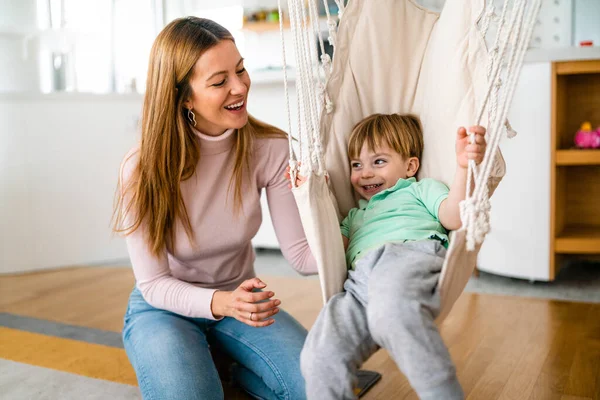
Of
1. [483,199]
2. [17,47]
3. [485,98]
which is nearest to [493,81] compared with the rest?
[485,98]

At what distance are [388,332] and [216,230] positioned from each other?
2.07 ft

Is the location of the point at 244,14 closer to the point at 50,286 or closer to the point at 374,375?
the point at 50,286

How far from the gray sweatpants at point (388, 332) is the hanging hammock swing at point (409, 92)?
0.16ft

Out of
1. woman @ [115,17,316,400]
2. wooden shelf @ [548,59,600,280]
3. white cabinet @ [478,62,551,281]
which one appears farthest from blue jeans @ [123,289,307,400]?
wooden shelf @ [548,59,600,280]

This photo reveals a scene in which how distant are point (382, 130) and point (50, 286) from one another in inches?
75.8

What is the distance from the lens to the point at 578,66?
90.4 inches

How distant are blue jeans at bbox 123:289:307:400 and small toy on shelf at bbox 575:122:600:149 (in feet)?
4.81

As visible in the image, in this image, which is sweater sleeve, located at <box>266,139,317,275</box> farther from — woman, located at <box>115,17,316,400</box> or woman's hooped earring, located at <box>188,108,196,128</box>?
woman's hooped earring, located at <box>188,108,196,128</box>

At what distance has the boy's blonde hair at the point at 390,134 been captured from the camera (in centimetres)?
134

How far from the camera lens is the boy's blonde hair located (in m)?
1.34

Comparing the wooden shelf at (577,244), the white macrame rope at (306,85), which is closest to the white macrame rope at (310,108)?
the white macrame rope at (306,85)

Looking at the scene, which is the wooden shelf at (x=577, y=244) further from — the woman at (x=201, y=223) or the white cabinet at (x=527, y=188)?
the woman at (x=201, y=223)

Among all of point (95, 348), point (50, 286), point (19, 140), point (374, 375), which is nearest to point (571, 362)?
point (374, 375)

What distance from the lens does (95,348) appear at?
1.96 meters
